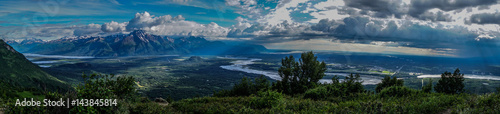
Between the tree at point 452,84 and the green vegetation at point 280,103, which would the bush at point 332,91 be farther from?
the tree at point 452,84

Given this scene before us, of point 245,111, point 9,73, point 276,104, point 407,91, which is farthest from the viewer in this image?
point 9,73

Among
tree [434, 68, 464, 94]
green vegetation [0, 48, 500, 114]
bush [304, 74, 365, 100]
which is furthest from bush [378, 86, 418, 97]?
tree [434, 68, 464, 94]

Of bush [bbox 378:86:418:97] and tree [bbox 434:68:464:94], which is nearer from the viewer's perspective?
bush [bbox 378:86:418:97]

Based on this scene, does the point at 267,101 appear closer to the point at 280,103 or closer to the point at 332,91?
the point at 280,103

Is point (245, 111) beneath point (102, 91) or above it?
beneath

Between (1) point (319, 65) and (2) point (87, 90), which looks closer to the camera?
(2) point (87, 90)

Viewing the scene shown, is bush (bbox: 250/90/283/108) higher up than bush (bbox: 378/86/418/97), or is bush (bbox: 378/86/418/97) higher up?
bush (bbox: 250/90/283/108)

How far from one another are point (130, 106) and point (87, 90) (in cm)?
390

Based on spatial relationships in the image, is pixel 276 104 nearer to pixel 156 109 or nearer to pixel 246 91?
pixel 156 109

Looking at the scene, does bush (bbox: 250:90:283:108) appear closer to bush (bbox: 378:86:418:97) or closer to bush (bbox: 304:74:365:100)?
bush (bbox: 304:74:365:100)

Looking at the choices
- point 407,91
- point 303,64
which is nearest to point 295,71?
point 303,64

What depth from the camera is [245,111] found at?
582 inches

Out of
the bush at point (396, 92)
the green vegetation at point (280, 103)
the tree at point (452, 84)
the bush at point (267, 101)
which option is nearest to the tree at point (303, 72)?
the green vegetation at point (280, 103)

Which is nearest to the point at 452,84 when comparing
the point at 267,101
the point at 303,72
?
the point at 303,72
